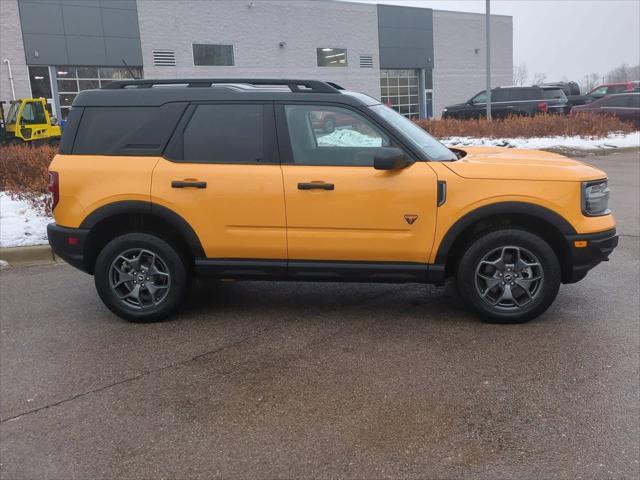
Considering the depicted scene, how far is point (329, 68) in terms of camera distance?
1636 inches

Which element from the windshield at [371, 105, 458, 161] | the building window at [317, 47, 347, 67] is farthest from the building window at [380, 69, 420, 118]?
the windshield at [371, 105, 458, 161]

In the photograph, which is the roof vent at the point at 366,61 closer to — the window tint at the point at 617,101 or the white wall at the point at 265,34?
the white wall at the point at 265,34

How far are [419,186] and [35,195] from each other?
6.51 meters

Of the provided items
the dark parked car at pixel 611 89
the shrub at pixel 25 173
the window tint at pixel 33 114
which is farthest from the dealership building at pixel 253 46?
the shrub at pixel 25 173

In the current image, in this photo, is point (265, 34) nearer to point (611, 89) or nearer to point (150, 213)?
point (611, 89)

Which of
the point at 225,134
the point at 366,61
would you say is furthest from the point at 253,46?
the point at 225,134

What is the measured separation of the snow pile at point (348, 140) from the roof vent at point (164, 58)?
33294 millimetres

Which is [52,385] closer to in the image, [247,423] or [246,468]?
[247,423]

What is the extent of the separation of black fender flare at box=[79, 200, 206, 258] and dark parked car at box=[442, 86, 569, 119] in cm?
2071

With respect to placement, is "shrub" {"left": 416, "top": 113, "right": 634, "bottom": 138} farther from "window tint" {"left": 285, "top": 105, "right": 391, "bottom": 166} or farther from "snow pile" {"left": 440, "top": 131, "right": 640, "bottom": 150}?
"window tint" {"left": 285, "top": 105, "right": 391, "bottom": 166}

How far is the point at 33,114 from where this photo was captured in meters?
21.4

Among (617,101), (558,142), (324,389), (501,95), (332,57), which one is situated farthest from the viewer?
(332,57)

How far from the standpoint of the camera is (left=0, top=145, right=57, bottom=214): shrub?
880 centimetres

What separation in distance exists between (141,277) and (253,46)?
3587cm
